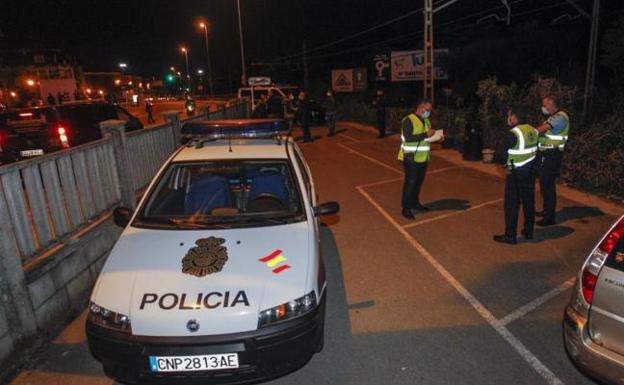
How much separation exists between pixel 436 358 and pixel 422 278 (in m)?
1.72

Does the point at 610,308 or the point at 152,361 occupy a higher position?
the point at 610,308

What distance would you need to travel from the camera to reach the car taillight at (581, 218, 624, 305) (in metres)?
3.10

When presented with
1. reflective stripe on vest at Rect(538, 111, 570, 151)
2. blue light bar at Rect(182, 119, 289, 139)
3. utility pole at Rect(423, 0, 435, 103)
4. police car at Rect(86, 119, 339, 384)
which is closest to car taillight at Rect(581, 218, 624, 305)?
police car at Rect(86, 119, 339, 384)

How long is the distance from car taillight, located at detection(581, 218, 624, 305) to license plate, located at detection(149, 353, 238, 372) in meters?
2.35

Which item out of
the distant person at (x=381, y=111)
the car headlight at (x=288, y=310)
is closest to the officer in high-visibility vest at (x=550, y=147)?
the car headlight at (x=288, y=310)

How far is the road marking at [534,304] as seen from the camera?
461 cm

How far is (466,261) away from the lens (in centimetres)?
608

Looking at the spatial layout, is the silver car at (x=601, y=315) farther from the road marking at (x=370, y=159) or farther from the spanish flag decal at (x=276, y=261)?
the road marking at (x=370, y=159)

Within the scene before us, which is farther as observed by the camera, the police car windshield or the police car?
the police car windshield

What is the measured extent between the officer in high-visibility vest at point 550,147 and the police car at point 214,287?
4.13 m

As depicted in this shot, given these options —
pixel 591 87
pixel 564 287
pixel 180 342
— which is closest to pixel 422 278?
pixel 564 287

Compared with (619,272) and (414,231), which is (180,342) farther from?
(414,231)

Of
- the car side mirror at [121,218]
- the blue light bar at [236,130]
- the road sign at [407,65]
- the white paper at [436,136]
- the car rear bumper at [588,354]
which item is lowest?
the car rear bumper at [588,354]

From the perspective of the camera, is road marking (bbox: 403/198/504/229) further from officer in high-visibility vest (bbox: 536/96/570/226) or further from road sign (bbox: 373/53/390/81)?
road sign (bbox: 373/53/390/81)
